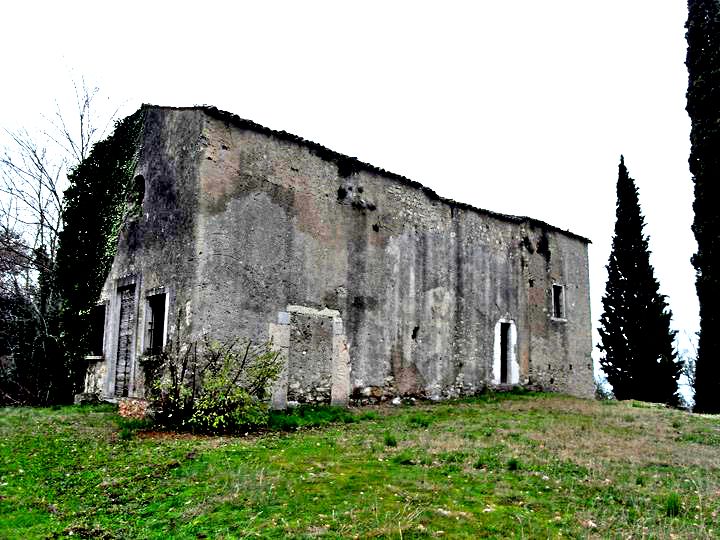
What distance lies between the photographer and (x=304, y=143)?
14508 millimetres

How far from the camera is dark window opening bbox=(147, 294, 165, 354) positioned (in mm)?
13816

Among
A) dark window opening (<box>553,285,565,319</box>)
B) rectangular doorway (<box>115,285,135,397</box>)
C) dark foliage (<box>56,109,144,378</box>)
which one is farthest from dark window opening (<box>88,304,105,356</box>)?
dark window opening (<box>553,285,565,319</box>)

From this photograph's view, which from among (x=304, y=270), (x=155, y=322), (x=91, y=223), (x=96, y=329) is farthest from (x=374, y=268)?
(x=91, y=223)

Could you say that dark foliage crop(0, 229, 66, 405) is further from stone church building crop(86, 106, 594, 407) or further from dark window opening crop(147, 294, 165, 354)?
dark window opening crop(147, 294, 165, 354)

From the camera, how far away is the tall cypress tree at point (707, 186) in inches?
647

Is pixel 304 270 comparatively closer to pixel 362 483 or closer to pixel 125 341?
pixel 125 341

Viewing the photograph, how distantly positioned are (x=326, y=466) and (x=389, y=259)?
9076 millimetres

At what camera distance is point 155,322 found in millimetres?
13961

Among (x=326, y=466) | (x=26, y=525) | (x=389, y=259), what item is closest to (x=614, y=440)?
(x=326, y=466)

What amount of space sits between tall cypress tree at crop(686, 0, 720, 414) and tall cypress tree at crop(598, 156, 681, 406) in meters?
7.40

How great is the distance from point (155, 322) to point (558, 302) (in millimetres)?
15329

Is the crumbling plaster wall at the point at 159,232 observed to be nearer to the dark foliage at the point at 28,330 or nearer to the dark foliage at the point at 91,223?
the dark foliage at the point at 91,223

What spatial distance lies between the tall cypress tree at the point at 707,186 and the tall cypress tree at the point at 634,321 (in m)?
7.40

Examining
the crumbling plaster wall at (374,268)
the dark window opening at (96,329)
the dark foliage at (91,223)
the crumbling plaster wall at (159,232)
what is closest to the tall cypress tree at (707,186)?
the crumbling plaster wall at (374,268)
